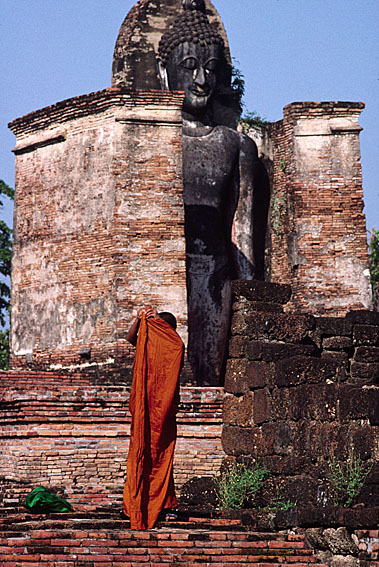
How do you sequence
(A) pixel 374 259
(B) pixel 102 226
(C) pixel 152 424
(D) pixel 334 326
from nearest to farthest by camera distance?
1. (C) pixel 152 424
2. (D) pixel 334 326
3. (B) pixel 102 226
4. (A) pixel 374 259

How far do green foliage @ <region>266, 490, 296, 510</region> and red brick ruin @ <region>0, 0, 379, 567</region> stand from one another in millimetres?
56

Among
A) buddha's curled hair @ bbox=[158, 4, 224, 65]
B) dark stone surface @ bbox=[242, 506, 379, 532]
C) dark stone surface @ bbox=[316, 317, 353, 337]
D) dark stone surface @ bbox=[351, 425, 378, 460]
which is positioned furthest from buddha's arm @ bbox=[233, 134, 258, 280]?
dark stone surface @ bbox=[242, 506, 379, 532]

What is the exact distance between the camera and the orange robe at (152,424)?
8141 millimetres

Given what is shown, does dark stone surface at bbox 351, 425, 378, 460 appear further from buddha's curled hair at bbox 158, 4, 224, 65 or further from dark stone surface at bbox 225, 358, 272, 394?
buddha's curled hair at bbox 158, 4, 224, 65

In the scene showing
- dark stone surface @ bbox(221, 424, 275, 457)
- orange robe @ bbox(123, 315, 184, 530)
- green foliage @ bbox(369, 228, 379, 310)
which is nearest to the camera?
orange robe @ bbox(123, 315, 184, 530)

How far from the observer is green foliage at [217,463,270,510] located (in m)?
9.13

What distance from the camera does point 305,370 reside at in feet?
31.3

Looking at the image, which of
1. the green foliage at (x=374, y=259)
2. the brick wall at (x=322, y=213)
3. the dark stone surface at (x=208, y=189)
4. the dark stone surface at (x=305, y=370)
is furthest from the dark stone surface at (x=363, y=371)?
the green foliage at (x=374, y=259)

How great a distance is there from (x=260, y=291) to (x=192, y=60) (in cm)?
579

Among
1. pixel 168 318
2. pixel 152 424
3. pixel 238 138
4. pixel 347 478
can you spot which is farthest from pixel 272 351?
pixel 238 138

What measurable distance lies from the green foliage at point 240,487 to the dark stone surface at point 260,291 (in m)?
1.90

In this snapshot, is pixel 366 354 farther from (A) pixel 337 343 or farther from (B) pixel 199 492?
(B) pixel 199 492

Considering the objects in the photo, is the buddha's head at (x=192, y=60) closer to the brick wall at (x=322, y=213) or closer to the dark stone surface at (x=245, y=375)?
the brick wall at (x=322, y=213)

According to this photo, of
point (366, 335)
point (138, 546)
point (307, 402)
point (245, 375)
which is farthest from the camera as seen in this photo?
point (366, 335)
